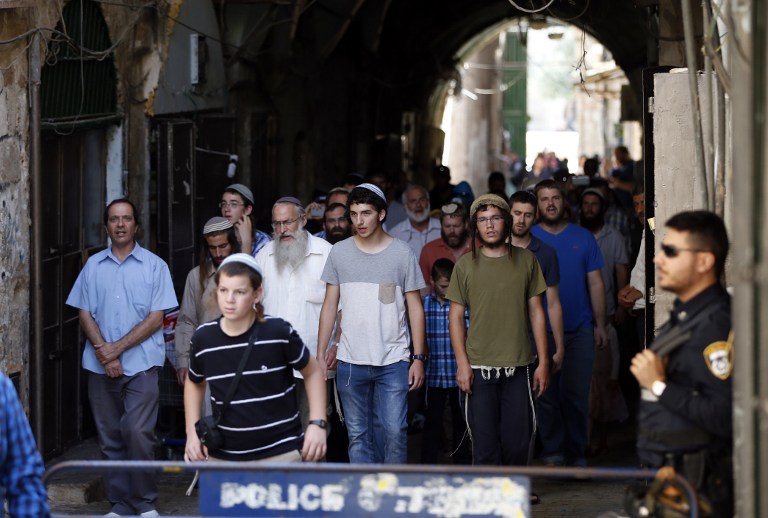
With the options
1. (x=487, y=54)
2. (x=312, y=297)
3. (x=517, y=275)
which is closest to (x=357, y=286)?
(x=312, y=297)

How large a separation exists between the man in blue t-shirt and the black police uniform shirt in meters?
3.84

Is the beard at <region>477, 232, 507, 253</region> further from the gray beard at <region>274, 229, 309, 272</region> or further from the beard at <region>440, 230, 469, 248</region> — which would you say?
the beard at <region>440, 230, 469, 248</region>

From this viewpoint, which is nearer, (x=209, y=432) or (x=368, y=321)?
(x=209, y=432)

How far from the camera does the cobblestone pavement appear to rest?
7.83 meters

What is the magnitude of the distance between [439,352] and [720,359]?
382 cm

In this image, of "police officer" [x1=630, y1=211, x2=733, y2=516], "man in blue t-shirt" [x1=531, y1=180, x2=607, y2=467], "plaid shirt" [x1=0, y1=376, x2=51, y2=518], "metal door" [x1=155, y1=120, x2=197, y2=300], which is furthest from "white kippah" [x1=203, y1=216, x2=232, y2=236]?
"police officer" [x1=630, y1=211, x2=733, y2=516]

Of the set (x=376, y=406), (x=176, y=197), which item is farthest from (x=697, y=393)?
(x=176, y=197)

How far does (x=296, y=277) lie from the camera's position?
7.77m

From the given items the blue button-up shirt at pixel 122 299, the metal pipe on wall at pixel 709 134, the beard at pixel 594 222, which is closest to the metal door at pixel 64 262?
the blue button-up shirt at pixel 122 299

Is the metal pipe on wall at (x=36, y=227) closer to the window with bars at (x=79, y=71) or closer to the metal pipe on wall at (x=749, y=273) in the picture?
the window with bars at (x=79, y=71)

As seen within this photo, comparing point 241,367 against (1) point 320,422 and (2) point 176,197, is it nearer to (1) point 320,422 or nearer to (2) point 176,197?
(1) point 320,422

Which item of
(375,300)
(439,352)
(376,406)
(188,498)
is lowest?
(188,498)

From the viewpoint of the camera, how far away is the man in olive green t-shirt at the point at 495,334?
24.1ft

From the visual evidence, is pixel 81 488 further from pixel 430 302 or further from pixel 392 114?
pixel 392 114
